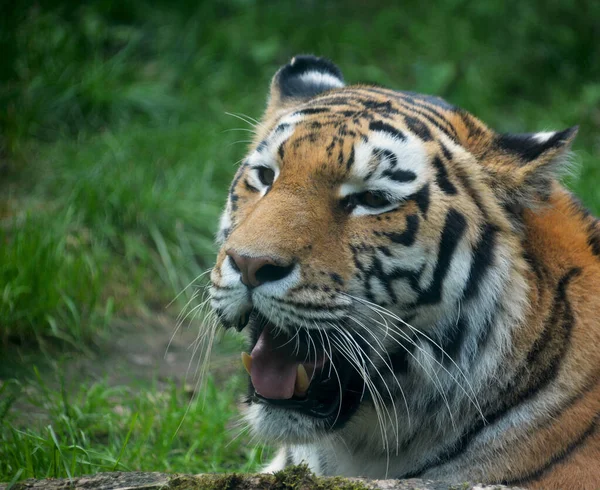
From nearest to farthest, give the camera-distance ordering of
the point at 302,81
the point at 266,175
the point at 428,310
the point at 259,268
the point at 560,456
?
1. the point at 259,268
2. the point at 560,456
3. the point at 428,310
4. the point at 266,175
5. the point at 302,81

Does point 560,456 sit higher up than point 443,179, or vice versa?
point 443,179

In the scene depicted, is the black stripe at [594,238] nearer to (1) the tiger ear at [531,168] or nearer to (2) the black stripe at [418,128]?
(1) the tiger ear at [531,168]

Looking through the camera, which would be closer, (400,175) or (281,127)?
(400,175)

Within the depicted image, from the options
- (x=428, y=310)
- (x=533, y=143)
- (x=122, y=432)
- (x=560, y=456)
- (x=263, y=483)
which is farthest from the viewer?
(x=122, y=432)

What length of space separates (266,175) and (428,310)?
0.78m

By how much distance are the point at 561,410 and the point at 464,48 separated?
6195 mm

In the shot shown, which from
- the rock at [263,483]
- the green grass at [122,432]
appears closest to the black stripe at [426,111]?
the rock at [263,483]

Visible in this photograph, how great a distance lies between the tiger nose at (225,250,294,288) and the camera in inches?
104

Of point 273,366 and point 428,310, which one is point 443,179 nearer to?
point 428,310

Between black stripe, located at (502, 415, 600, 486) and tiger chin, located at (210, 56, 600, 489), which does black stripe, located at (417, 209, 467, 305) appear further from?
black stripe, located at (502, 415, 600, 486)

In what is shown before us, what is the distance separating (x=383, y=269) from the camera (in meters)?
2.83

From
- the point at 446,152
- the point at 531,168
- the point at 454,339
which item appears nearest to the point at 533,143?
the point at 531,168

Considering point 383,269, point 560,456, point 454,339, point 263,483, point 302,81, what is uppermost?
point 302,81

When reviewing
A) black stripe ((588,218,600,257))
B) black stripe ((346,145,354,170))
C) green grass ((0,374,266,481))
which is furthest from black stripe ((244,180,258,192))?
black stripe ((588,218,600,257))
